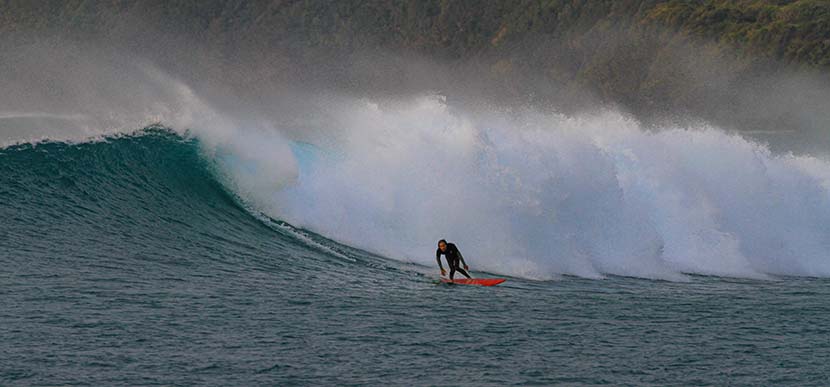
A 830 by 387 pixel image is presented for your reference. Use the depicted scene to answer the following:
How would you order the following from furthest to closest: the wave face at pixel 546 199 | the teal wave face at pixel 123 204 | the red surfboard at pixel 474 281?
the wave face at pixel 546 199
the teal wave face at pixel 123 204
the red surfboard at pixel 474 281

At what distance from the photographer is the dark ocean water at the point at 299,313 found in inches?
464

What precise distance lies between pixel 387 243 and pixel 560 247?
3.16 metres

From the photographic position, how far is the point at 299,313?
1412 centimetres

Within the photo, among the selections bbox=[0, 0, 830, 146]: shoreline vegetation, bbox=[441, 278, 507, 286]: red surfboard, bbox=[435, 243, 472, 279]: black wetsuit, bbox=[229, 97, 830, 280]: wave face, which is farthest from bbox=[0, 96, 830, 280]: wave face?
bbox=[0, 0, 830, 146]: shoreline vegetation

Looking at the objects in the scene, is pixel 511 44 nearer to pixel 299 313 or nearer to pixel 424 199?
pixel 424 199

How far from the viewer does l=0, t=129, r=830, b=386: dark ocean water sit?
38.7 ft

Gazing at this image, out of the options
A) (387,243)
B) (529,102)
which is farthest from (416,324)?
(529,102)

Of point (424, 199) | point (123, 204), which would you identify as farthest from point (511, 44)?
point (123, 204)

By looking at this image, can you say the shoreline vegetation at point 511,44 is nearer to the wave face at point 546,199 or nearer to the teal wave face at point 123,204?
the wave face at point 546,199

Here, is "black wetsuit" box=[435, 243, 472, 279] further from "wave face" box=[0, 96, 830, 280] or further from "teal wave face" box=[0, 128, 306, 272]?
"teal wave face" box=[0, 128, 306, 272]

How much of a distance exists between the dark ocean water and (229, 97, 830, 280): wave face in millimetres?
1257

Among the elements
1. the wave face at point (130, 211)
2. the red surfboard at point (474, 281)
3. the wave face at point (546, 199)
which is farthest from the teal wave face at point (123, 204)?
the red surfboard at point (474, 281)

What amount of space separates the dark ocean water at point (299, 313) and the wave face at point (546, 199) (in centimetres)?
126

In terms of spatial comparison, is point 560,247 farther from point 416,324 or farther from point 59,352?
point 59,352
